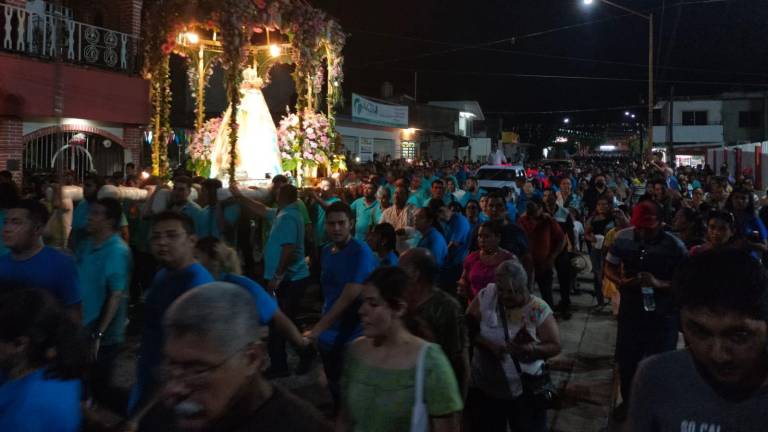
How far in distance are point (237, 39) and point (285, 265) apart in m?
6.52

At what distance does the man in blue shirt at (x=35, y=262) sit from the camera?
4.33 meters

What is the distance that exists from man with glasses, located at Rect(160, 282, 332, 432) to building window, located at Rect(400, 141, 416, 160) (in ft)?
107

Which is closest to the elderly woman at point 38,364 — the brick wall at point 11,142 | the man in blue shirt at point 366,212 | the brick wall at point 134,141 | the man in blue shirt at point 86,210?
the man in blue shirt at point 86,210

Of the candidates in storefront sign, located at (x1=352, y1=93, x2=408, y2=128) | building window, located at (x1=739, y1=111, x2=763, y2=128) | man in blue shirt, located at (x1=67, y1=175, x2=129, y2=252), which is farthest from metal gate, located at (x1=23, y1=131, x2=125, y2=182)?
building window, located at (x1=739, y1=111, x2=763, y2=128)

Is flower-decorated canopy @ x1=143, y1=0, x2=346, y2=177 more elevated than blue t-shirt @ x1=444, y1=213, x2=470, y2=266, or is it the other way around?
flower-decorated canopy @ x1=143, y1=0, x2=346, y2=177

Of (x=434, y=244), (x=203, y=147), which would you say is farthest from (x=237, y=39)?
(x=434, y=244)

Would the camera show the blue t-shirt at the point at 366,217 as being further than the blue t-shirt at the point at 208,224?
Yes

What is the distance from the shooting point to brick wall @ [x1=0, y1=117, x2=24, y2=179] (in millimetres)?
13320

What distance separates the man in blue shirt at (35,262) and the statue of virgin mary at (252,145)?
9.01m

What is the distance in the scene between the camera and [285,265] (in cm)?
675

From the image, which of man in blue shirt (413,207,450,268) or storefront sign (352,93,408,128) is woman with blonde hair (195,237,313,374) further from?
storefront sign (352,93,408,128)

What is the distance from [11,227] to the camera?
14.7ft

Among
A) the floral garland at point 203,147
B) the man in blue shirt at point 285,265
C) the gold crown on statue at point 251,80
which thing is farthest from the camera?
the gold crown on statue at point 251,80

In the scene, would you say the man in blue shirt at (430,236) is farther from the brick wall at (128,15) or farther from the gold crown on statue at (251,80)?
the brick wall at (128,15)
